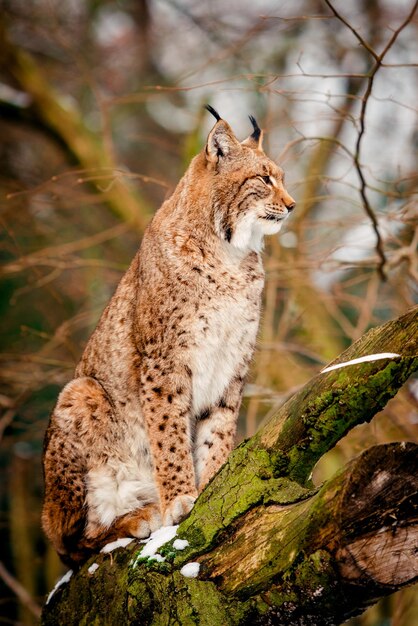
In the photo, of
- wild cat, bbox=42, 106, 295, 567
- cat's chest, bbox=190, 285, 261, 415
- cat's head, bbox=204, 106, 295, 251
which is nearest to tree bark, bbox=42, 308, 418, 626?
wild cat, bbox=42, 106, 295, 567

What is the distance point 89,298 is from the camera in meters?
8.28

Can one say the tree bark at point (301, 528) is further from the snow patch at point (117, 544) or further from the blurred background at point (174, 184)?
the blurred background at point (174, 184)

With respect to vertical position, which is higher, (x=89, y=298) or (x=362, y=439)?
(x=89, y=298)

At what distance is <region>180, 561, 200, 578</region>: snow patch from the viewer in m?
3.25

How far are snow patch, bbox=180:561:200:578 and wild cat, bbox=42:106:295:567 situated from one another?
2.43 feet

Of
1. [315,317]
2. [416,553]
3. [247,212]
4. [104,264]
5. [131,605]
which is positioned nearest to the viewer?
[416,553]

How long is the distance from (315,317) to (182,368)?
3854 millimetres

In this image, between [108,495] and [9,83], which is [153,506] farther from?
[9,83]

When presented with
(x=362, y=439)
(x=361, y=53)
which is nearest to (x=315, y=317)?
(x=362, y=439)

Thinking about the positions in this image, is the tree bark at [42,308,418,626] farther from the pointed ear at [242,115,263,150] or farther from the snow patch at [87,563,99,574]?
the pointed ear at [242,115,263,150]

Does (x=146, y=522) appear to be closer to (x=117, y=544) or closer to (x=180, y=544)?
(x=117, y=544)

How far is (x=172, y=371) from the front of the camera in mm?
4312

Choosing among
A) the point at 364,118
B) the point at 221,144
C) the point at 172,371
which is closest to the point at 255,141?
the point at 221,144

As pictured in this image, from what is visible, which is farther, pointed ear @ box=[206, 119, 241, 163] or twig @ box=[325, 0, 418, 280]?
pointed ear @ box=[206, 119, 241, 163]
